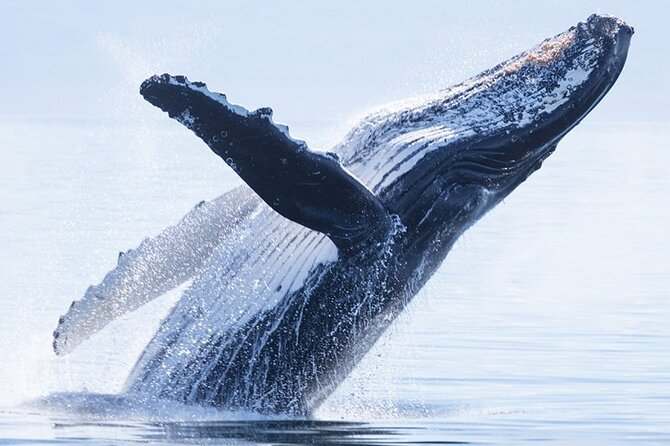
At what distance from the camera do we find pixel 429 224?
43.5 feet

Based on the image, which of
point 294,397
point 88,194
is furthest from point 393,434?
point 88,194

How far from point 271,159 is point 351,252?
1.10 m

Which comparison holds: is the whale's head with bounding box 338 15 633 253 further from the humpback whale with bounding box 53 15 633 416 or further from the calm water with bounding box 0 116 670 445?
the calm water with bounding box 0 116 670 445

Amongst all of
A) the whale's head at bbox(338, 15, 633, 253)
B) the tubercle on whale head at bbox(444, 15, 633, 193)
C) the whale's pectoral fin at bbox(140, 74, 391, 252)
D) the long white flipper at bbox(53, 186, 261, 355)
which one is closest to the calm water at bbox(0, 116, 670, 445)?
the long white flipper at bbox(53, 186, 261, 355)

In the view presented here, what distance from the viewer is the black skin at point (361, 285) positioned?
1310 centimetres

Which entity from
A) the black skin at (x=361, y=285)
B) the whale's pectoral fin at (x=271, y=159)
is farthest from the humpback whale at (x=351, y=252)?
the whale's pectoral fin at (x=271, y=159)

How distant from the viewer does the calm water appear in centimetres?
1296

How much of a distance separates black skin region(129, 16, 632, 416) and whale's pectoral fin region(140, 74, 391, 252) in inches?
7.2

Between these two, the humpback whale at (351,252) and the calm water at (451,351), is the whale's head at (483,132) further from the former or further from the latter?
the calm water at (451,351)

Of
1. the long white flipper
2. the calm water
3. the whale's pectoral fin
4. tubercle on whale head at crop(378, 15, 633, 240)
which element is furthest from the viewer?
the long white flipper

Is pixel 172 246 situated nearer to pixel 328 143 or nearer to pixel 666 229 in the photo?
pixel 328 143

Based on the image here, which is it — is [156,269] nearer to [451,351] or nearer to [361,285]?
[361,285]

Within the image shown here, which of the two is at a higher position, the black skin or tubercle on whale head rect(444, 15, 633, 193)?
tubercle on whale head rect(444, 15, 633, 193)

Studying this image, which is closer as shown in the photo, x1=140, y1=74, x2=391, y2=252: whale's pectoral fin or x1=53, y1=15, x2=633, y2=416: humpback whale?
x1=140, y1=74, x2=391, y2=252: whale's pectoral fin
